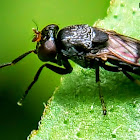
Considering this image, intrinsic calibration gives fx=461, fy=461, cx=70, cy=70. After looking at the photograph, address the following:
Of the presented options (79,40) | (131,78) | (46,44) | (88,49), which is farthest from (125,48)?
(46,44)

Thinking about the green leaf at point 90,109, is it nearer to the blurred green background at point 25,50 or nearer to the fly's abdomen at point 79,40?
the fly's abdomen at point 79,40

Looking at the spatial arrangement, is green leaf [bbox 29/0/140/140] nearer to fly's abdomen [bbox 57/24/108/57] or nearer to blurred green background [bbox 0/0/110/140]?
fly's abdomen [bbox 57/24/108/57]

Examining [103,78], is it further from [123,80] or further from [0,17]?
[0,17]

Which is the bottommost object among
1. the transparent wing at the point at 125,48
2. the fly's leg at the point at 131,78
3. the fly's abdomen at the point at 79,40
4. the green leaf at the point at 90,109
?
the green leaf at the point at 90,109

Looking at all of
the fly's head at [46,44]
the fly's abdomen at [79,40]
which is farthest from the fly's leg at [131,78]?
the fly's head at [46,44]

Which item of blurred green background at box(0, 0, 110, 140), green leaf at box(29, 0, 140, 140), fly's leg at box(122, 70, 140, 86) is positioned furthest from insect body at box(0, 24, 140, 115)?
blurred green background at box(0, 0, 110, 140)

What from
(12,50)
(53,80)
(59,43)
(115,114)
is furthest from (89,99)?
(12,50)
